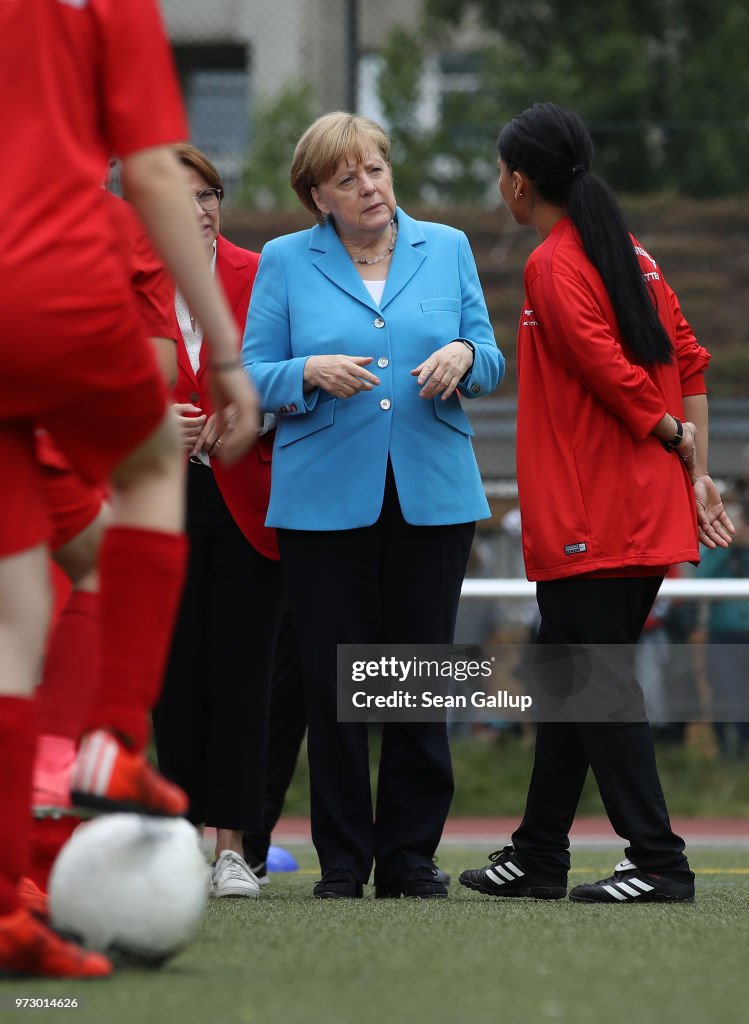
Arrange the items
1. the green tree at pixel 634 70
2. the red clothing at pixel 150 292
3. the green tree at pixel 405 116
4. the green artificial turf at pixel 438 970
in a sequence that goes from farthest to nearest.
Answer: the green tree at pixel 405 116
the green tree at pixel 634 70
the red clothing at pixel 150 292
the green artificial turf at pixel 438 970

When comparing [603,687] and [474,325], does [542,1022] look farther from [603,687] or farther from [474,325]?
[474,325]

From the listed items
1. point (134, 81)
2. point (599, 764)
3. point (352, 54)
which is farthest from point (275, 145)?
point (134, 81)

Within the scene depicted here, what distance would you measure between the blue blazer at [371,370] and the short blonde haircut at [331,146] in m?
0.16

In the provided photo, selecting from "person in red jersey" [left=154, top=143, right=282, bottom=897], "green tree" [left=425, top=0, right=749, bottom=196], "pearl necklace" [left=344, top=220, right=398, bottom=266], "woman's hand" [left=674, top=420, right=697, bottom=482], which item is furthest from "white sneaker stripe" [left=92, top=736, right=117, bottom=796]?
"green tree" [left=425, top=0, right=749, bottom=196]

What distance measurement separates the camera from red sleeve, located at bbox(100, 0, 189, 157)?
2648 mm

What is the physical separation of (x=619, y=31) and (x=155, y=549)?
15.2 metres

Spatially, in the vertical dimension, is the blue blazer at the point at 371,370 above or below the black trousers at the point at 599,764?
above

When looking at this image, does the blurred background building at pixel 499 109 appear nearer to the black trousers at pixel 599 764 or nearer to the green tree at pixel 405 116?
the green tree at pixel 405 116

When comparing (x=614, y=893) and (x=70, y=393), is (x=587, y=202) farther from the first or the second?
(x=70, y=393)

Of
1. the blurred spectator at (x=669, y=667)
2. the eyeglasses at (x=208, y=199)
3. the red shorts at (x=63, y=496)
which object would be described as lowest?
the blurred spectator at (x=669, y=667)

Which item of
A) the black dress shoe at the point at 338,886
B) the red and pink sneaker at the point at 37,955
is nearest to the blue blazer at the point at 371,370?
the black dress shoe at the point at 338,886

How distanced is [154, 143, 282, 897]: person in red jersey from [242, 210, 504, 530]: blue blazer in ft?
0.71

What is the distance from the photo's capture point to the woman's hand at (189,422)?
14.9 ft

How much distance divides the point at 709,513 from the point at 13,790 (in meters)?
2.42
